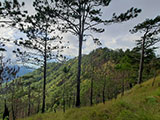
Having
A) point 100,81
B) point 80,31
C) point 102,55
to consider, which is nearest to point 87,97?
point 100,81

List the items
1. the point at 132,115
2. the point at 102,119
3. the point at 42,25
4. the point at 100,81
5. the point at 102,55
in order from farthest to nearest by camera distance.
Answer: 1. the point at 102,55
2. the point at 100,81
3. the point at 42,25
4. the point at 102,119
5. the point at 132,115

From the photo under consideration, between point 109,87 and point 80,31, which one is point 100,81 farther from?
point 80,31

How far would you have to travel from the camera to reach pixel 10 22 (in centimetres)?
Result: 579

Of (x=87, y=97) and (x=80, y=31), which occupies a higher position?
(x=80, y=31)

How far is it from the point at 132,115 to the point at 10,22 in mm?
7845

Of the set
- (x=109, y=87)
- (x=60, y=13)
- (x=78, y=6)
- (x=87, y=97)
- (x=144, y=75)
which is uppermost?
(x=78, y=6)

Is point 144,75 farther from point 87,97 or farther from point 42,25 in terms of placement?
point 87,97

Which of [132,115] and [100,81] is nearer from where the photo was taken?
[132,115]

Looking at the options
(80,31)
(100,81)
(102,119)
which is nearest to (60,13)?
(80,31)

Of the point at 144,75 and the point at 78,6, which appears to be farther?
the point at 144,75

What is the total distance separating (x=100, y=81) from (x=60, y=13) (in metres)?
27.1

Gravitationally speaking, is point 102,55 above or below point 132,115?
above

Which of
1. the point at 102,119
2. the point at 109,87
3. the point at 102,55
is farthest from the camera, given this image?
the point at 102,55

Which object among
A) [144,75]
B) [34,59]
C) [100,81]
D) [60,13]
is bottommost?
[100,81]
